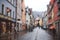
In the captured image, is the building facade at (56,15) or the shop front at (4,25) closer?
the shop front at (4,25)

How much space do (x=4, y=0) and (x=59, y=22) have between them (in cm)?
1670

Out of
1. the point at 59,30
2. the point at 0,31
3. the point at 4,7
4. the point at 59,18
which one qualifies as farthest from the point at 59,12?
the point at 0,31

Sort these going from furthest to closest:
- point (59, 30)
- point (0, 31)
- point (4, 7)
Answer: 1. point (59, 30)
2. point (4, 7)
3. point (0, 31)

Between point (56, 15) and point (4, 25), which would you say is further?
point (56, 15)

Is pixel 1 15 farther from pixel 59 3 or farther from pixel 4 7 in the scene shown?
pixel 59 3

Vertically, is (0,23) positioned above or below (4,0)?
below

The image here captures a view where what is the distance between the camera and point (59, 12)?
50875mm

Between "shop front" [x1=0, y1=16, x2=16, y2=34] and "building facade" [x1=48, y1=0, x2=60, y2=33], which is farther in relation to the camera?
"building facade" [x1=48, y1=0, x2=60, y2=33]

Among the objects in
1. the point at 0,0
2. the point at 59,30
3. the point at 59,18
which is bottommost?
the point at 59,30

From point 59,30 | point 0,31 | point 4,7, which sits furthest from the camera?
point 59,30

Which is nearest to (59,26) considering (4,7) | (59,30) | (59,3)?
(59,30)

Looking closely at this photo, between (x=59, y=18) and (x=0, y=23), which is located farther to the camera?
(x=59, y=18)

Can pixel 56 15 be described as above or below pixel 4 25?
above

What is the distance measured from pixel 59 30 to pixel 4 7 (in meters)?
16.6
